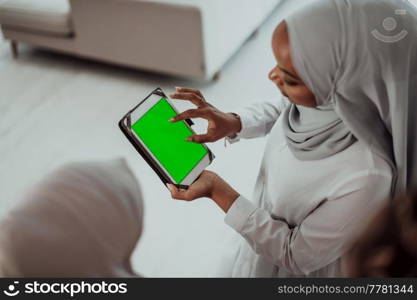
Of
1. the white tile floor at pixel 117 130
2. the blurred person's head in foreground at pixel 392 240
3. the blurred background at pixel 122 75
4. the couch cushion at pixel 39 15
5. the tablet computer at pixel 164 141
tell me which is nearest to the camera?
the blurred person's head in foreground at pixel 392 240

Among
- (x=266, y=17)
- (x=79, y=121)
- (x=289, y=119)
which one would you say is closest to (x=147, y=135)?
(x=289, y=119)

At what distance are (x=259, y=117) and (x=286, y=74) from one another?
0.26 m

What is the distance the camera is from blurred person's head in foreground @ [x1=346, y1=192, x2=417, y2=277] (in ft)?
1.16

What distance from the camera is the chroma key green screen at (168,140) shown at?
2.63 feet

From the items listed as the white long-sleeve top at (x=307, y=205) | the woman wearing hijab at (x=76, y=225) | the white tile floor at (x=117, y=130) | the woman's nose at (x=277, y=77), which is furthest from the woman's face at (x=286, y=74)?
the white tile floor at (x=117, y=130)

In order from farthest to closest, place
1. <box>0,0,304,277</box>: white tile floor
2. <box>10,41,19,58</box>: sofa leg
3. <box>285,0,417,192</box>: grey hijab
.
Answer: <box>10,41,19,58</box>: sofa leg < <box>0,0,304,277</box>: white tile floor < <box>285,0,417,192</box>: grey hijab

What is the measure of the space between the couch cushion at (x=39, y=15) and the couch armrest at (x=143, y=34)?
2.7 inches

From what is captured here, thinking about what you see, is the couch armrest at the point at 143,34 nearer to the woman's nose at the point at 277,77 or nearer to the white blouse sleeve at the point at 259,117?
the white blouse sleeve at the point at 259,117

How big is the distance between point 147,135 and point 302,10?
0.97 ft

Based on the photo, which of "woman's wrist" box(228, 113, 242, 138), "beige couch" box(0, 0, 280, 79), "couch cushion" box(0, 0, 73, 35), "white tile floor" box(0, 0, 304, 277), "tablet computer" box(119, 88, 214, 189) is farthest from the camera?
"couch cushion" box(0, 0, 73, 35)

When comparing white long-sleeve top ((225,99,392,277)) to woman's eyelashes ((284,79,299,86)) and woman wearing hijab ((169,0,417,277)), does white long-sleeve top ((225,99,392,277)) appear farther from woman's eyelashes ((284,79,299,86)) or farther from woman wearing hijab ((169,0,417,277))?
woman's eyelashes ((284,79,299,86))

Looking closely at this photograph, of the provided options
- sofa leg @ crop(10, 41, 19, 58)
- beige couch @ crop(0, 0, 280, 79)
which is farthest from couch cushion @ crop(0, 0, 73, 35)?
sofa leg @ crop(10, 41, 19, 58)

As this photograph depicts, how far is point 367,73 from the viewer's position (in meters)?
0.66

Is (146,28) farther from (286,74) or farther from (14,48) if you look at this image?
(286,74)
